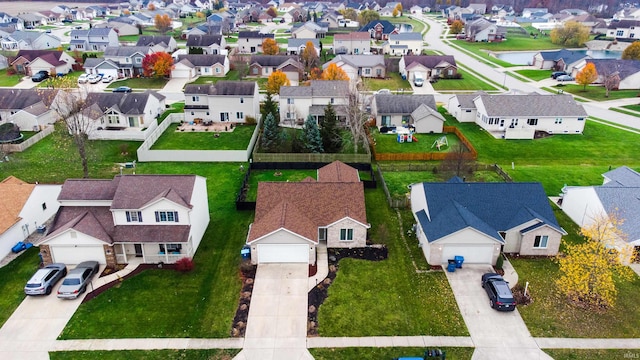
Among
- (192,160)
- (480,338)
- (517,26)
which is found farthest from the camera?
(517,26)

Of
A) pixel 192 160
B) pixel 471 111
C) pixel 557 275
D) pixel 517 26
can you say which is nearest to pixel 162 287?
pixel 192 160

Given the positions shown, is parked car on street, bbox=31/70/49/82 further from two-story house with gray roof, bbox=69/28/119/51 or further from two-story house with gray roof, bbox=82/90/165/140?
two-story house with gray roof, bbox=82/90/165/140

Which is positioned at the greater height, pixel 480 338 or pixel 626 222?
pixel 626 222

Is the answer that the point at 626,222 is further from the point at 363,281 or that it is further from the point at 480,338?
the point at 363,281

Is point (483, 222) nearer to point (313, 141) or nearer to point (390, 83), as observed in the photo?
point (313, 141)

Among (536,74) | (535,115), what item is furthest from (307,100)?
(536,74)

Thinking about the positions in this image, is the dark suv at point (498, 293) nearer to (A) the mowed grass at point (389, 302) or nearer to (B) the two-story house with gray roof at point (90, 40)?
(A) the mowed grass at point (389, 302)

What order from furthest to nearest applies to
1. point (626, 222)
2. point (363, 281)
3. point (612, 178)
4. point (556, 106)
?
point (556, 106) → point (612, 178) → point (626, 222) → point (363, 281)
